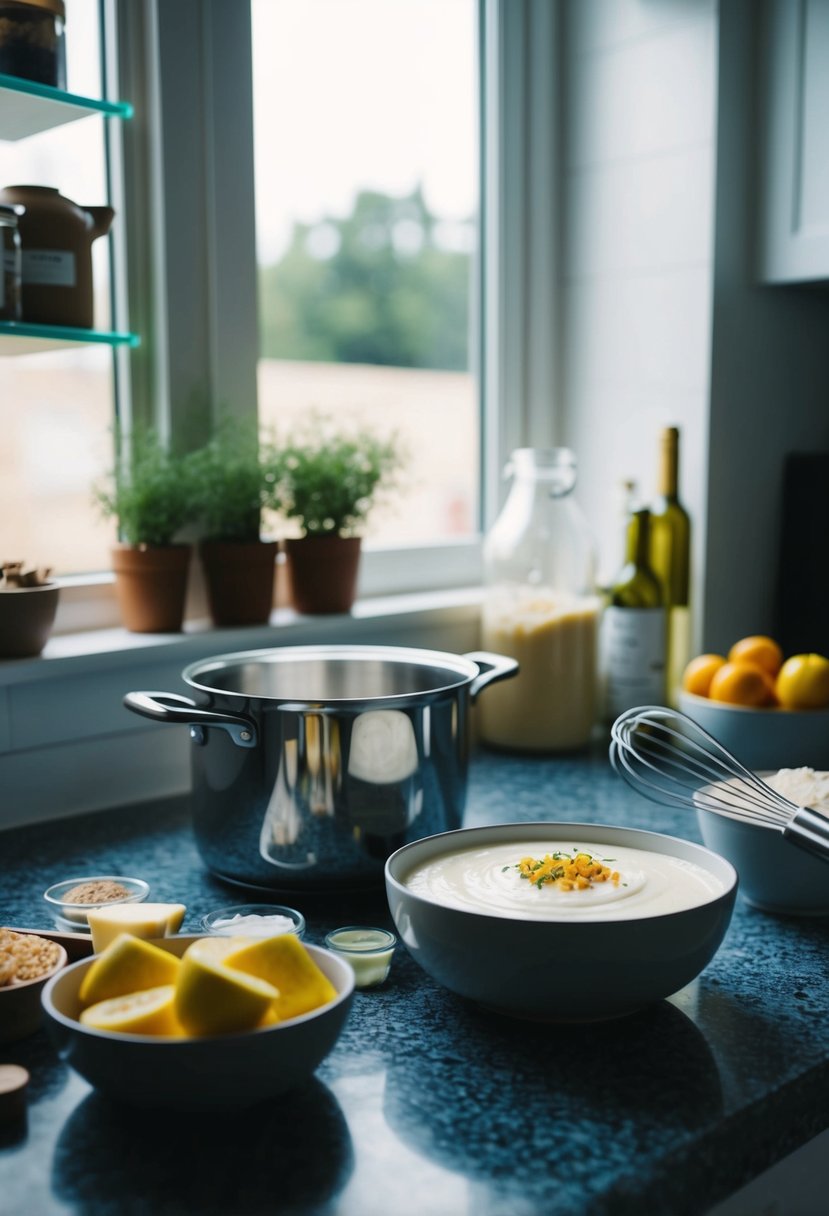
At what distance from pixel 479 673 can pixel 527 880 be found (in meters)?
0.33

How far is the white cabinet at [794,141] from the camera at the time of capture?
4.86 feet

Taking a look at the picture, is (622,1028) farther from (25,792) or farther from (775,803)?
(25,792)

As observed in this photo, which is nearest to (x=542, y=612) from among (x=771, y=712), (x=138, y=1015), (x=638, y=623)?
(x=638, y=623)

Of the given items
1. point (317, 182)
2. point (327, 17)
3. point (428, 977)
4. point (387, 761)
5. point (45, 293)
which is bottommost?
point (428, 977)

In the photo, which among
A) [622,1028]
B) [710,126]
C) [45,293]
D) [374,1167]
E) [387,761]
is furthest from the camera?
[710,126]

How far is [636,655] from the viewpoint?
153 cm

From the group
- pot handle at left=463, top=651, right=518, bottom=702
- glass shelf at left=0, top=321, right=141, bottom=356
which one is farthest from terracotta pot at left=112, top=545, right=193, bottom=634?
pot handle at left=463, top=651, right=518, bottom=702

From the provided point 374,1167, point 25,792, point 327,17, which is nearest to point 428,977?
point 374,1167

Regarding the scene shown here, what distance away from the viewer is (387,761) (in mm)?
984

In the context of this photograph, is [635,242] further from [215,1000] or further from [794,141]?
[215,1000]

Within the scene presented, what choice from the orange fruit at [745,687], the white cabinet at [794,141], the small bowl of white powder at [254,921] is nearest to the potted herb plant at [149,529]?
the small bowl of white powder at [254,921]

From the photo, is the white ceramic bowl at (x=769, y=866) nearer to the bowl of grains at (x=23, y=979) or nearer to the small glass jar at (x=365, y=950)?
the small glass jar at (x=365, y=950)

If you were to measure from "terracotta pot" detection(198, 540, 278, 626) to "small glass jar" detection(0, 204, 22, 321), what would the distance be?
0.36 metres

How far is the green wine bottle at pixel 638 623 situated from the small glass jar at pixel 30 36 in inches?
33.1
